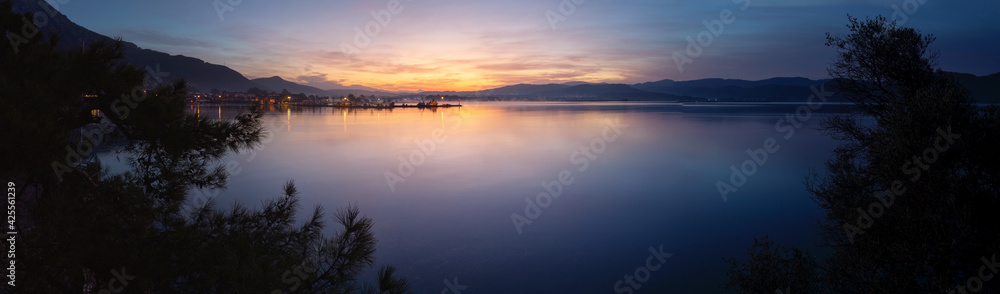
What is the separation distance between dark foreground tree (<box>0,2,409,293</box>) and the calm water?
0.89 metres

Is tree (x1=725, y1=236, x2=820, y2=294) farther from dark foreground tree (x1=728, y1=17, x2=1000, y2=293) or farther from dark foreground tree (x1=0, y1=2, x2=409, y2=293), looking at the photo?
dark foreground tree (x1=0, y1=2, x2=409, y2=293)

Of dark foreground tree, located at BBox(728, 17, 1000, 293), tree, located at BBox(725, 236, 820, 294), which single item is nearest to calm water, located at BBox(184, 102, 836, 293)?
tree, located at BBox(725, 236, 820, 294)

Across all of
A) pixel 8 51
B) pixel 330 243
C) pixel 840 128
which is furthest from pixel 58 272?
pixel 840 128

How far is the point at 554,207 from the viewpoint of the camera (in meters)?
17.3

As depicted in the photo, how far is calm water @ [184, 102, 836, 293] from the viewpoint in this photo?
36.0 feet

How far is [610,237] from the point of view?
1352 centimetres

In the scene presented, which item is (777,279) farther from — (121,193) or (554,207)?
(554,207)

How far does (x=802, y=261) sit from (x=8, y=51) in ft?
35.7

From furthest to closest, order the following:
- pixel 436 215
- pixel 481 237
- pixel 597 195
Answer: pixel 597 195
pixel 436 215
pixel 481 237

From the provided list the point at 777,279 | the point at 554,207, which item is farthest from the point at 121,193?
the point at 554,207

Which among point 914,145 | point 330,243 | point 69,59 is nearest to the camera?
point 69,59

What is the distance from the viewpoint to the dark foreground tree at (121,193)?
3.53m

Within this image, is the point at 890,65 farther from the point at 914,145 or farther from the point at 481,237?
the point at 481,237

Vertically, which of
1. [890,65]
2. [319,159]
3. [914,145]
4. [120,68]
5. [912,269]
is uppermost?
[890,65]
